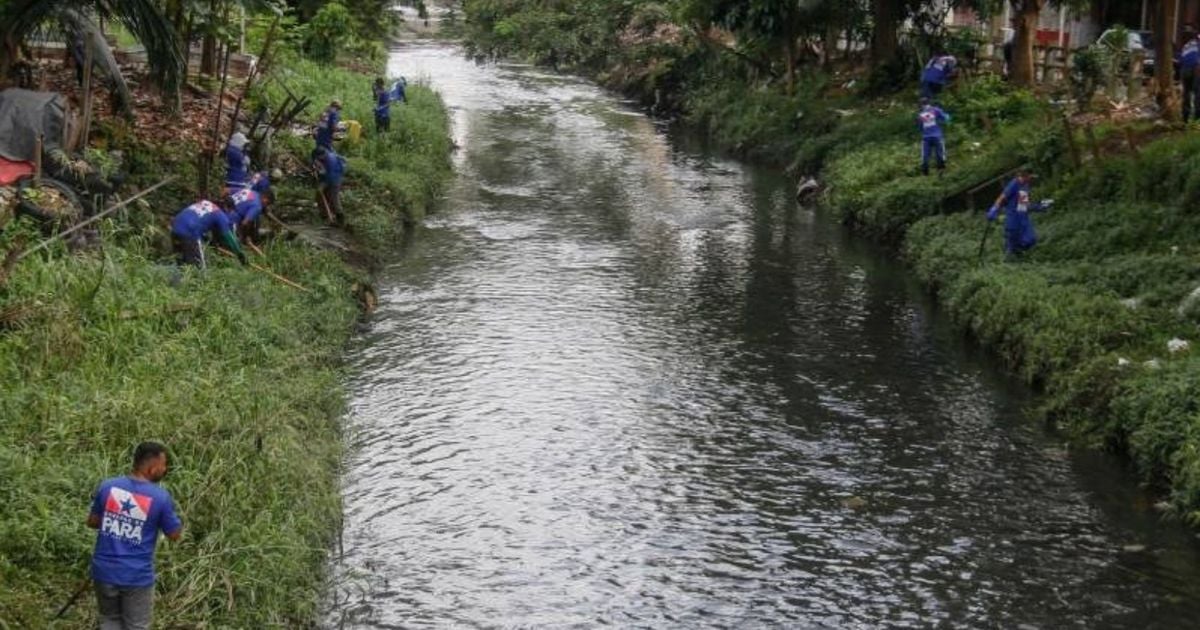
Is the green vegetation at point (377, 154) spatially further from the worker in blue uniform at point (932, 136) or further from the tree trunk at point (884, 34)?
the tree trunk at point (884, 34)

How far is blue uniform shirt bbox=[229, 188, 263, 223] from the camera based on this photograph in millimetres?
19047

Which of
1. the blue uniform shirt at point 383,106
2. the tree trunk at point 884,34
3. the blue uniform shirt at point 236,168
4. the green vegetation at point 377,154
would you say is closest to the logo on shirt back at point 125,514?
the blue uniform shirt at point 236,168

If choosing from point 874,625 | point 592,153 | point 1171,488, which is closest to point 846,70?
point 592,153

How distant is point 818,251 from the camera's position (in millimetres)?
25719

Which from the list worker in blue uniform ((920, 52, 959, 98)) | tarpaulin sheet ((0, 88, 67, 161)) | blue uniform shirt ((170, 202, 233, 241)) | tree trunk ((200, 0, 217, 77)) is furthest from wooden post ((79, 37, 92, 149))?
worker in blue uniform ((920, 52, 959, 98))

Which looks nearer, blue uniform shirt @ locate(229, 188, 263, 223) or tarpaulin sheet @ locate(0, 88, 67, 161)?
tarpaulin sheet @ locate(0, 88, 67, 161)

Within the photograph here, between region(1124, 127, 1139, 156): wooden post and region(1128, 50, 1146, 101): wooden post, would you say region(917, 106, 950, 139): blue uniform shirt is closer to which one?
region(1128, 50, 1146, 101): wooden post

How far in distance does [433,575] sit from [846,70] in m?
30.4

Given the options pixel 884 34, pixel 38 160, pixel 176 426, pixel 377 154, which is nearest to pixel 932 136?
pixel 884 34

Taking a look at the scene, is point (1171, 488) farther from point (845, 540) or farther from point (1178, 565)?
point (845, 540)

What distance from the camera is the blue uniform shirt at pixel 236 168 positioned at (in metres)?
20.2

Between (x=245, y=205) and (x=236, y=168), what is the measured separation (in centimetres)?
142

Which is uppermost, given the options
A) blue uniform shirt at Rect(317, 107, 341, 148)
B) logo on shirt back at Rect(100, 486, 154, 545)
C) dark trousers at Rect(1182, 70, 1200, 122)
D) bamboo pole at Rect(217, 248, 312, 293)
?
dark trousers at Rect(1182, 70, 1200, 122)

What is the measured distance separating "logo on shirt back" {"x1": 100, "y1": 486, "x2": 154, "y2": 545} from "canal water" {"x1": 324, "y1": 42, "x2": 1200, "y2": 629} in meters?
2.76
